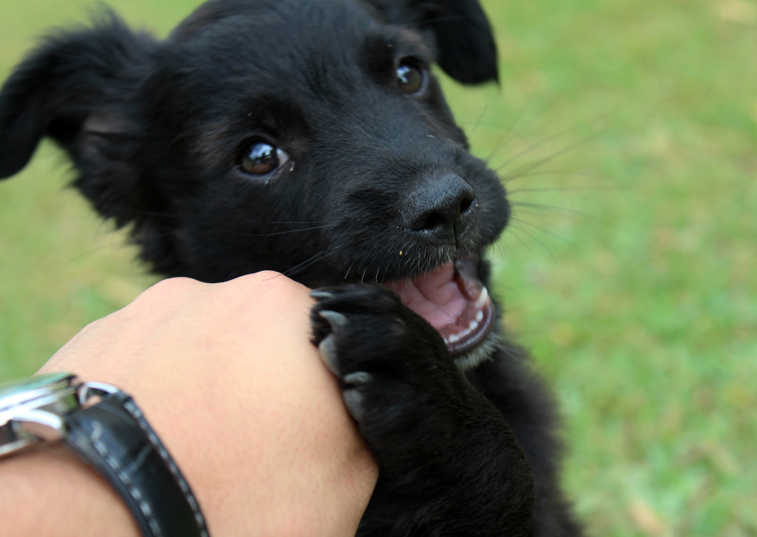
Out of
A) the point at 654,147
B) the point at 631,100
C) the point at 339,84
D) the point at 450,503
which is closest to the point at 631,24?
the point at 631,100

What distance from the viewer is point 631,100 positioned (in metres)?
6.64

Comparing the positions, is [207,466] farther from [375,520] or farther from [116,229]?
[116,229]

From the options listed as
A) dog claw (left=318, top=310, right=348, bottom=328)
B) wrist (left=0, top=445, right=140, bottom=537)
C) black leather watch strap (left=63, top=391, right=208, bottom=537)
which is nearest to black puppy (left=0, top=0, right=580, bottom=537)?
dog claw (left=318, top=310, right=348, bottom=328)

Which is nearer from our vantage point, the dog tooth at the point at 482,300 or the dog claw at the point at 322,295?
the dog claw at the point at 322,295

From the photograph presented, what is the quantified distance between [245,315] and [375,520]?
658mm

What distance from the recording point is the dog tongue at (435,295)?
2.15 meters

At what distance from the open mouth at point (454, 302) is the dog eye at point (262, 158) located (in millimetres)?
590

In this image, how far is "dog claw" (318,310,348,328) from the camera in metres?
1.52

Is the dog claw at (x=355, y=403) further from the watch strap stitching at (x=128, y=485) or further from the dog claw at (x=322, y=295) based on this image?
the watch strap stitching at (x=128, y=485)

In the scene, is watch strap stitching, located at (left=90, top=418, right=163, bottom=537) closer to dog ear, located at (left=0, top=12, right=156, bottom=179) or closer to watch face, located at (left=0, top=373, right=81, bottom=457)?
watch face, located at (left=0, top=373, right=81, bottom=457)

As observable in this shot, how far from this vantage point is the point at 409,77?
259 centimetres

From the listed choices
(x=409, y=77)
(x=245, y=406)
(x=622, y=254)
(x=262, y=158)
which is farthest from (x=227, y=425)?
(x=622, y=254)

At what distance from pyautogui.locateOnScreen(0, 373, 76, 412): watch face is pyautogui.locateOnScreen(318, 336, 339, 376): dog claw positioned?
1.72 feet

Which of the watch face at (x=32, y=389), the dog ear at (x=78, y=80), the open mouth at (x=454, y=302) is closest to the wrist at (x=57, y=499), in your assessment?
the watch face at (x=32, y=389)
